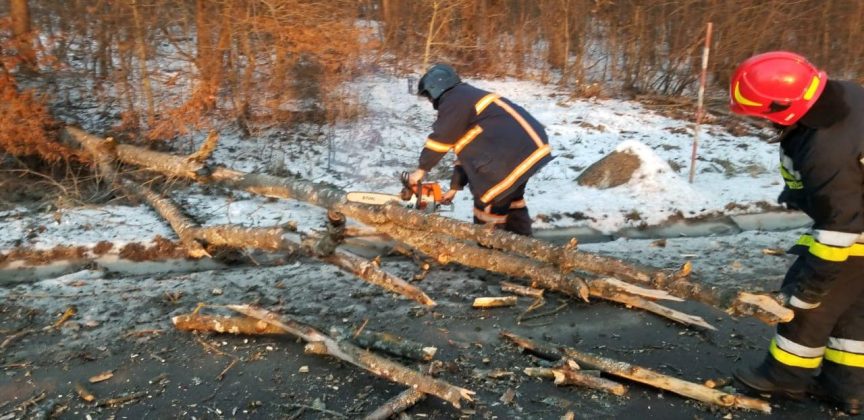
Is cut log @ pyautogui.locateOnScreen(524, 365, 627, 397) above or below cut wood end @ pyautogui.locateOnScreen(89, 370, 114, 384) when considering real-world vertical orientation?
above

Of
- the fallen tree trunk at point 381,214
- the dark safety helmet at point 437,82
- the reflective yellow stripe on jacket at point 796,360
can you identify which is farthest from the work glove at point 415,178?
the reflective yellow stripe on jacket at point 796,360

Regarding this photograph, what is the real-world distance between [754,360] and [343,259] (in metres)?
3.04

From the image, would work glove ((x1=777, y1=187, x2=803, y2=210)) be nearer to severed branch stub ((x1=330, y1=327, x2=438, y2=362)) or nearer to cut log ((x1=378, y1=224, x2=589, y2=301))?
cut log ((x1=378, y1=224, x2=589, y2=301))

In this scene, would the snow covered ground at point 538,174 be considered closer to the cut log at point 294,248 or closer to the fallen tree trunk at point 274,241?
the fallen tree trunk at point 274,241

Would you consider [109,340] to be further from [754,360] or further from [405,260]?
[754,360]

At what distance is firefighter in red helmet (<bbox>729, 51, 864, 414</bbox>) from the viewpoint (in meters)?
3.18

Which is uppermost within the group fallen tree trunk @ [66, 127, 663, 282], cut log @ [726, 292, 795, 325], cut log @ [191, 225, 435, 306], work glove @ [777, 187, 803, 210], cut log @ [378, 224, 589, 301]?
work glove @ [777, 187, 803, 210]

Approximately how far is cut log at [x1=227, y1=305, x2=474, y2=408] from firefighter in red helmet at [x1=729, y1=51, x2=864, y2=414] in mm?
1750

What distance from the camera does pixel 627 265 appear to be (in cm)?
419

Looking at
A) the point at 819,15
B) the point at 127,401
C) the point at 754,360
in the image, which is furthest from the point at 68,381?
the point at 819,15

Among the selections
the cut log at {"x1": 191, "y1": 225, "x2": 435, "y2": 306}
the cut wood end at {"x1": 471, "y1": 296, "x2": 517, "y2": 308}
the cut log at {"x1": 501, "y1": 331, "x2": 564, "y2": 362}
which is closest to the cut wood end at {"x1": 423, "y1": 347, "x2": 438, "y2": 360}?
the cut log at {"x1": 501, "y1": 331, "x2": 564, "y2": 362}

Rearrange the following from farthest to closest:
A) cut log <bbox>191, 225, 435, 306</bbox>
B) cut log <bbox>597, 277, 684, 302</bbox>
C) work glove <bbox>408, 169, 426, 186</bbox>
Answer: work glove <bbox>408, 169, 426, 186</bbox> < cut log <bbox>191, 225, 435, 306</bbox> < cut log <bbox>597, 277, 684, 302</bbox>

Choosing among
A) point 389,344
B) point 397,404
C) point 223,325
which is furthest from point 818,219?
point 223,325

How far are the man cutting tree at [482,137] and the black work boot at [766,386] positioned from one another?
2.22 meters
